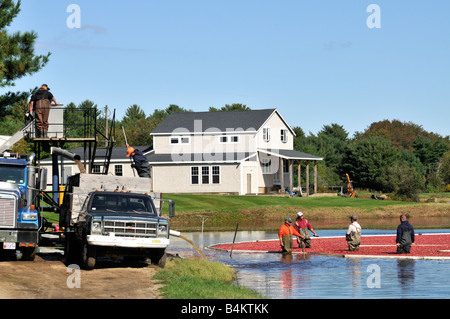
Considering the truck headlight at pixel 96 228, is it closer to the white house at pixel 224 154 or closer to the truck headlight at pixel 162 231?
the truck headlight at pixel 162 231

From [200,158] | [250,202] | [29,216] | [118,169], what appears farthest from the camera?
[118,169]

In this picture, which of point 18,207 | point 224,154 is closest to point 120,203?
point 18,207

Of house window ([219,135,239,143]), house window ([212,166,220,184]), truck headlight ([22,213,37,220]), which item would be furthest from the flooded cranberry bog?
house window ([219,135,239,143])

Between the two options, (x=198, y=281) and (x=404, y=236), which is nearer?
(x=198, y=281)

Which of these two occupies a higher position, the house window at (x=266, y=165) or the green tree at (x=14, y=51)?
the green tree at (x=14, y=51)

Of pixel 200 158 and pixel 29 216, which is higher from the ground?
pixel 200 158

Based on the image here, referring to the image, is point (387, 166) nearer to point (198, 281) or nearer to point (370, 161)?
point (370, 161)

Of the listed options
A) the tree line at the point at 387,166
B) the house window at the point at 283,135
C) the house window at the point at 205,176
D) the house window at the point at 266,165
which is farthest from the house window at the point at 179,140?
the tree line at the point at 387,166

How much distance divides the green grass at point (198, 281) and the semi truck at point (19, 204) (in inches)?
178

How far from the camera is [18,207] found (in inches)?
894

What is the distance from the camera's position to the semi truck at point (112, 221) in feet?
66.6

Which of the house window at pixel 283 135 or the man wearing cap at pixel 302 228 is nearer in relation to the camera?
the man wearing cap at pixel 302 228

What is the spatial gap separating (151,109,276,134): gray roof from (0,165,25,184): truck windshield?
49592mm

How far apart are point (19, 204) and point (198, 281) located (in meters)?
7.33
